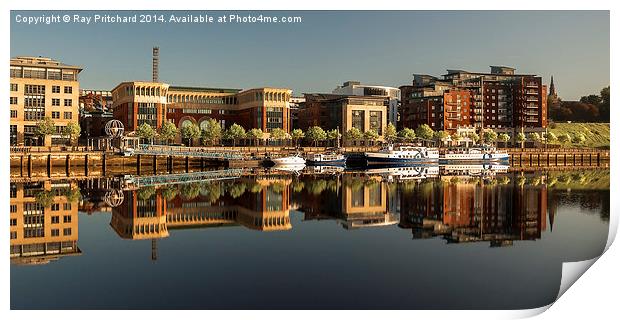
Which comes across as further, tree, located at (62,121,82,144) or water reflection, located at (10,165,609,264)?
tree, located at (62,121,82,144)

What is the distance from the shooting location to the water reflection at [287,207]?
8.45 m

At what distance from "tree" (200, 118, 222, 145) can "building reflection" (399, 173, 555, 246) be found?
57.8 ft

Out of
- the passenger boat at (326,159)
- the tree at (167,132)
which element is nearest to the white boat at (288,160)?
the passenger boat at (326,159)

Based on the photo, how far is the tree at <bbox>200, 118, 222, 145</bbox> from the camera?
32.1 meters

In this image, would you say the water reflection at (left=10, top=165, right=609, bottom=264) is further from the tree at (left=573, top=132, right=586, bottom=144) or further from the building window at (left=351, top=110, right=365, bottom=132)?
the building window at (left=351, top=110, right=365, bottom=132)

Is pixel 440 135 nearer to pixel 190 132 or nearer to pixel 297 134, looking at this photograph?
pixel 297 134

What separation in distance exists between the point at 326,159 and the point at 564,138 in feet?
49.2

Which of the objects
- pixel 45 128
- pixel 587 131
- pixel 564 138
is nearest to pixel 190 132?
pixel 45 128

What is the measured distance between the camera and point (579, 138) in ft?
100

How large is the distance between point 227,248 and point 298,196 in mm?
6053

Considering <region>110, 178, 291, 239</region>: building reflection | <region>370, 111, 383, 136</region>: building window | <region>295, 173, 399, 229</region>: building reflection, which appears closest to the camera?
<region>110, 178, 291, 239</region>: building reflection

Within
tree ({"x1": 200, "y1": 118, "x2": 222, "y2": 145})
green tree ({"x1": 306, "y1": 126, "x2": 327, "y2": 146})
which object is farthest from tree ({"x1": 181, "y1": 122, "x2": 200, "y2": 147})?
green tree ({"x1": 306, "y1": 126, "x2": 327, "y2": 146})

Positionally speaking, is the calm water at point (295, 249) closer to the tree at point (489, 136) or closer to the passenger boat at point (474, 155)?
the passenger boat at point (474, 155)

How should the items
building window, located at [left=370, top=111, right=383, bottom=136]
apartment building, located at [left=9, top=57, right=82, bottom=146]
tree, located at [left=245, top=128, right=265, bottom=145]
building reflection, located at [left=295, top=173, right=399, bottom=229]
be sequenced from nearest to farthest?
building reflection, located at [left=295, top=173, right=399, bottom=229] < apartment building, located at [left=9, top=57, right=82, bottom=146] < tree, located at [left=245, top=128, right=265, bottom=145] < building window, located at [left=370, top=111, right=383, bottom=136]
